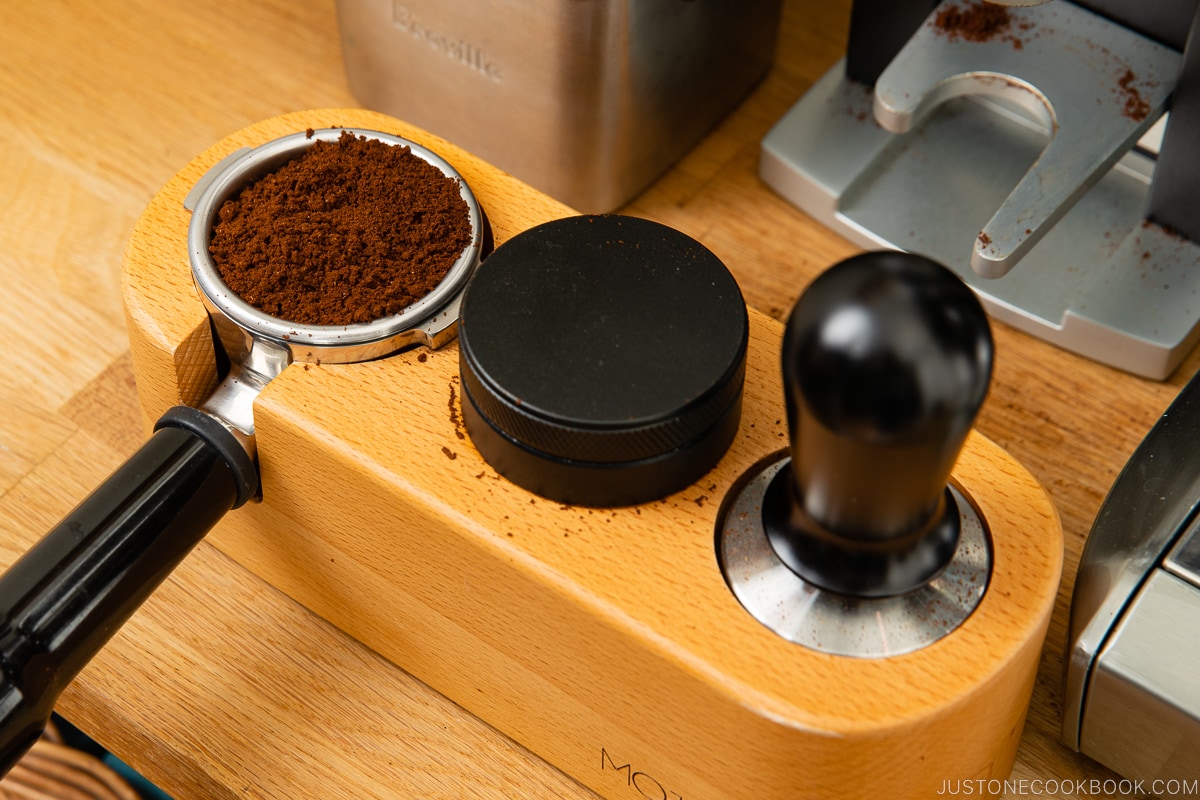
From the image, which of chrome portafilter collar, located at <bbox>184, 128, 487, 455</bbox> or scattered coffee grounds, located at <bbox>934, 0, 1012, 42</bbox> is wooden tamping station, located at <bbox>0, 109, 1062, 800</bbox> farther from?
scattered coffee grounds, located at <bbox>934, 0, 1012, 42</bbox>

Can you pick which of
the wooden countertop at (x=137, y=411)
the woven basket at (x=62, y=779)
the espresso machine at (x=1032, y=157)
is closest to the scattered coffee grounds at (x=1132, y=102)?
the espresso machine at (x=1032, y=157)

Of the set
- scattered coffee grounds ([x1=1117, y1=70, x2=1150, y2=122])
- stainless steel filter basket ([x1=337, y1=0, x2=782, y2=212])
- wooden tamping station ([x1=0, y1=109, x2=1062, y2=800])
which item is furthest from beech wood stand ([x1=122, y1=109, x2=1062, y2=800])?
scattered coffee grounds ([x1=1117, y1=70, x2=1150, y2=122])

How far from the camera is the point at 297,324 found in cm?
55

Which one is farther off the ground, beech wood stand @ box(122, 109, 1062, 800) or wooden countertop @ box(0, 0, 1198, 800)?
beech wood stand @ box(122, 109, 1062, 800)

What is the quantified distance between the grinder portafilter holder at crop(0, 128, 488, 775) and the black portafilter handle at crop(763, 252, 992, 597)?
20 centimetres

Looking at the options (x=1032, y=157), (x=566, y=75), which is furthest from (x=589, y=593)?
(x=1032, y=157)

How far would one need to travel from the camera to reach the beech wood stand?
18.5 inches

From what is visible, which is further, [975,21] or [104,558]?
[975,21]

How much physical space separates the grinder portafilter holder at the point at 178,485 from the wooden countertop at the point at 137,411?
4.0 inches

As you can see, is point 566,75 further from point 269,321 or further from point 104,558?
point 104,558

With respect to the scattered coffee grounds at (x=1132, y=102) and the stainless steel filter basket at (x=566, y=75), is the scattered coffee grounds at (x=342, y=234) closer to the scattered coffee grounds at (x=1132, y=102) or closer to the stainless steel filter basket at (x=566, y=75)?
the stainless steel filter basket at (x=566, y=75)

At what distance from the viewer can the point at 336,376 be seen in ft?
1.81

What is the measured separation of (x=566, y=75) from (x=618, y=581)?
13.4 inches

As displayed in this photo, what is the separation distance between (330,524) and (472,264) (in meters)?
0.14
